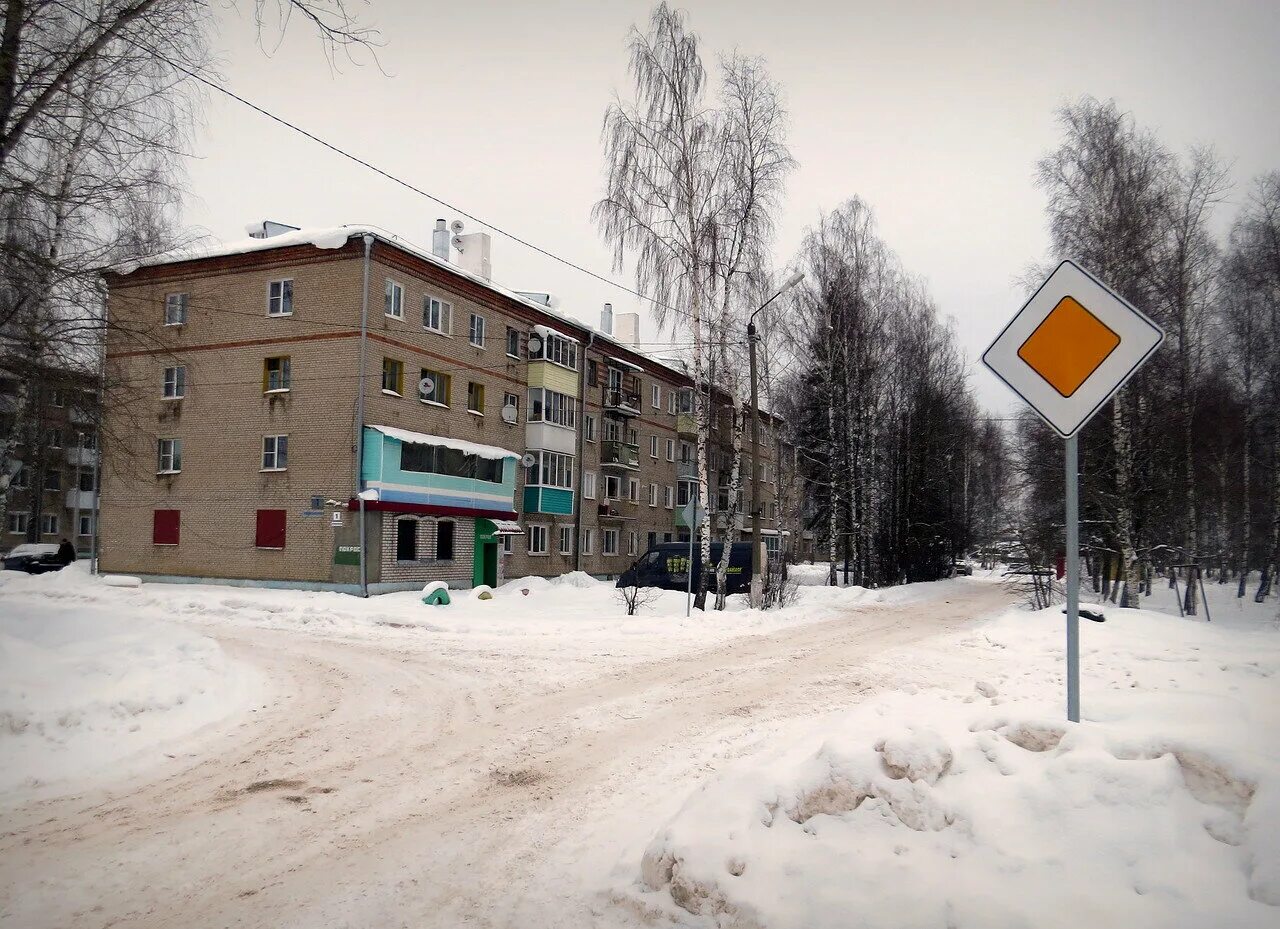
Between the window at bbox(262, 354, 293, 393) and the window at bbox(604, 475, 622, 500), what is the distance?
17.7 meters

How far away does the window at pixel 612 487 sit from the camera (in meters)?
41.8

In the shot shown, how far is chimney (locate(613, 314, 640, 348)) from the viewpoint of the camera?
167 feet

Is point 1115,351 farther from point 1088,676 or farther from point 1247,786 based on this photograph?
point 1088,676

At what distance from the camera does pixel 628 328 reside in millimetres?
51469

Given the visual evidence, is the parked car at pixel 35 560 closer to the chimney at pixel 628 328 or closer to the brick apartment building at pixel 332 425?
the brick apartment building at pixel 332 425

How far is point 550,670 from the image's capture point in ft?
37.1

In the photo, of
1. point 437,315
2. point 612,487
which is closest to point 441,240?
point 437,315

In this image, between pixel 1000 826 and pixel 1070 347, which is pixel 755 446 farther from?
pixel 1000 826

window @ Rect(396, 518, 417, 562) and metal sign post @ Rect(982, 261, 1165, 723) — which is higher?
metal sign post @ Rect(982, 261, 1165, 723)

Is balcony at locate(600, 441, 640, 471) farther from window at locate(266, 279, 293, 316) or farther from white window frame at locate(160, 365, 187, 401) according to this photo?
white window frame at locate(160, 365, 187, 401)

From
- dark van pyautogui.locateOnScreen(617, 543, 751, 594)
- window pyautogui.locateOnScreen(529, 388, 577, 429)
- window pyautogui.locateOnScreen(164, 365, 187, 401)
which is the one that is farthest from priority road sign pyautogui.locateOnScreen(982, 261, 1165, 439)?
window pyautogui.locateOnScreen(529, 388, 577, 429)

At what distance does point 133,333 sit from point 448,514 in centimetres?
1838

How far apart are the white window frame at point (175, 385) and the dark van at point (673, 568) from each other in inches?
688

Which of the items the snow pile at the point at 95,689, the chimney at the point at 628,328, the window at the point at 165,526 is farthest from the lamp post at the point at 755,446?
the chimney at the point at 628,328
